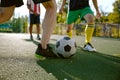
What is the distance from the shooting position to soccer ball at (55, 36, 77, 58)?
5.77 meters

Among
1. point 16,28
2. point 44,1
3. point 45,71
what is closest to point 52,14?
point 44,1

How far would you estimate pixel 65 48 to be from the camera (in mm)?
5891

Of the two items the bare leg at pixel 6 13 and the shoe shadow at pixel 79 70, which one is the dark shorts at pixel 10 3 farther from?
the shoe shadow at pixel 79 70

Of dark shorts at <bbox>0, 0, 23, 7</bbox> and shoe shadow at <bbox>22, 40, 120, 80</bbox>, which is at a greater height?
dark shorts at <bbox>0, 0, 23, 7</bbox>

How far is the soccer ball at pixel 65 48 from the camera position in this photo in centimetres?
577

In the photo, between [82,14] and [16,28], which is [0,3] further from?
[16,28]

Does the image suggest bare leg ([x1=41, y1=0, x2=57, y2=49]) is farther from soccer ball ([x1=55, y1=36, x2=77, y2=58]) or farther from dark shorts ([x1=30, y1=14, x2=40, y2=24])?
dark shorts ([x1=30, y1=14, x2=40, y2=24])

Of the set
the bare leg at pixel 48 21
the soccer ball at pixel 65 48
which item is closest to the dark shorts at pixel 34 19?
the soccer ball at pixel 65 48

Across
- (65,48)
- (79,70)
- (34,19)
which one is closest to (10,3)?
(79,70)

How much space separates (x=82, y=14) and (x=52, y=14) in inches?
120

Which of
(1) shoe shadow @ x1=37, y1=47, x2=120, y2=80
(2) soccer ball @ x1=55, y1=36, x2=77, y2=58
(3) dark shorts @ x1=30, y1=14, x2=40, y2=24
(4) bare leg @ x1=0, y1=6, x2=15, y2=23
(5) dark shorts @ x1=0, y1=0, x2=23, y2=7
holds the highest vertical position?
(5) dark shorts @ x1=0, y1=0, x2=23, y2=7

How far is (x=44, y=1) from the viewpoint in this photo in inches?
196

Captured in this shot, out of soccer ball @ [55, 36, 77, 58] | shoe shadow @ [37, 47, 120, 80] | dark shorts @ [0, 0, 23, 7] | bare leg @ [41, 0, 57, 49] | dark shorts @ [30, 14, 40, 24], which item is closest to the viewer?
shoe shadow @ [37, 47, 120, 80]

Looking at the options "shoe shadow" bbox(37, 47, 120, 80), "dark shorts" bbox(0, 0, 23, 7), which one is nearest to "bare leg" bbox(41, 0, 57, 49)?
"shoe shadow" bbox(37, 47, 120, 80)
